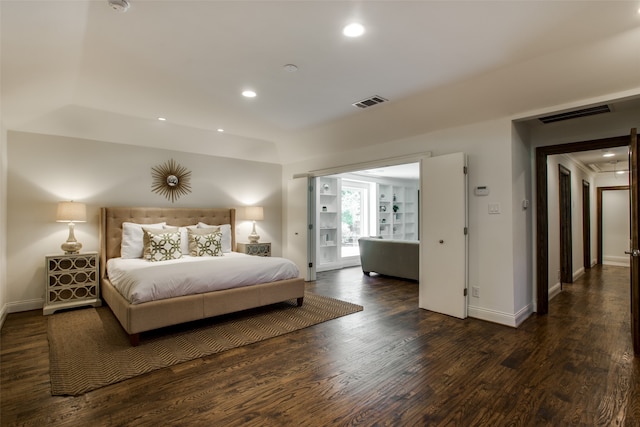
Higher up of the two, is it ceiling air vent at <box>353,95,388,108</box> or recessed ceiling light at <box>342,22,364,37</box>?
ceiling air vent at <box>353,95,388,108</box>

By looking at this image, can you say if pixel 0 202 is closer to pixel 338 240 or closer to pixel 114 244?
pixel 114 244

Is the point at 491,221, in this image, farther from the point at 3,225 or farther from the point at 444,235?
the point at 3,225

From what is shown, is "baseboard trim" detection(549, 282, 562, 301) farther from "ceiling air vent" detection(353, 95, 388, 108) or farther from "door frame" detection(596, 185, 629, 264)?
"door frame" detection(596, 185, 629, 264)

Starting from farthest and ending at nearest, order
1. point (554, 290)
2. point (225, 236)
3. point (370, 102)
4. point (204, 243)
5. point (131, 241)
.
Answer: point (225, 236) → point (554, 290) → point (204, 243) → point (131, 241) → point (370, 102)

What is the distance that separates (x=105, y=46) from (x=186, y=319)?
2.51 metres

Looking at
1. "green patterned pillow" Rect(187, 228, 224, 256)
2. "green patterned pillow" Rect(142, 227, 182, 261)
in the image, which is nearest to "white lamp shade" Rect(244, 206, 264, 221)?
"green patterned pillow" Rect(187, 228, 224, 256)

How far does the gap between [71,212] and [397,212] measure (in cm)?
760

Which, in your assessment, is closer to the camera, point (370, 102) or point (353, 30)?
point (353, 30)

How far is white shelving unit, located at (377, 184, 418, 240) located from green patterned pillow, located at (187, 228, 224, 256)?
4838 mm

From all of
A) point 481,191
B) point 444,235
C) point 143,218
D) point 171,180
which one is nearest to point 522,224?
point 481,191

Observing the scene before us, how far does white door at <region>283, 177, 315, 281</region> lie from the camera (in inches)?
234

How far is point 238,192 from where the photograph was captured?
602 cm

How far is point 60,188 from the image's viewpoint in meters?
4.29

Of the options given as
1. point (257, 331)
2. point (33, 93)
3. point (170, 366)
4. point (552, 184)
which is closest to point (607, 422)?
point (257, 331)
